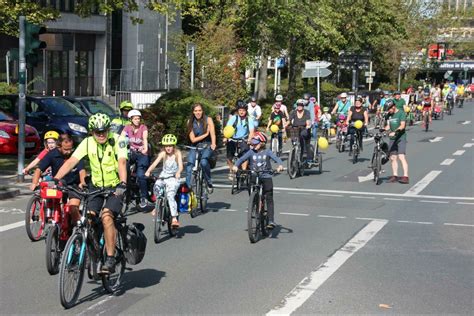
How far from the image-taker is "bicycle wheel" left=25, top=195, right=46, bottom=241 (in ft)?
36.7

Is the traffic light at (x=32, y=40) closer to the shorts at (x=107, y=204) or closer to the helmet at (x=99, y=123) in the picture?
the helmet at (x=99, y=123)

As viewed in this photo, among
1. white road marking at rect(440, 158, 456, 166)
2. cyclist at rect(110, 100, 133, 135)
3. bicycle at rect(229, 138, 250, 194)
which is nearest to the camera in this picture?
cyclist at rect(110, 100, 133, 135)

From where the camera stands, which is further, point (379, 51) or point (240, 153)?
point (379, 51)

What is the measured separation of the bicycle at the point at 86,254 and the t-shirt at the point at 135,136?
5.60 metres

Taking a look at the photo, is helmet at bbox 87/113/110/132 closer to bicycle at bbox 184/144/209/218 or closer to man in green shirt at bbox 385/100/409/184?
bicycle at bbox 184/144/209/218

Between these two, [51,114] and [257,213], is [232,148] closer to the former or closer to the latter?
[257,213]

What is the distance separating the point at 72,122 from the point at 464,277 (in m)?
15.9

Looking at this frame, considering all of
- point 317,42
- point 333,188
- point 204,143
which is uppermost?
point 317,42

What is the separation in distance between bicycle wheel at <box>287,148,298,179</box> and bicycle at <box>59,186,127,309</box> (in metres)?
11.0

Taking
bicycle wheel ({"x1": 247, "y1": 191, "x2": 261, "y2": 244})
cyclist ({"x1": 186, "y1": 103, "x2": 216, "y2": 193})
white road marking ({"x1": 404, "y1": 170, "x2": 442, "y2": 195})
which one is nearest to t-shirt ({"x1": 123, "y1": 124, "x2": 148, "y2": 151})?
cyclist ({"x1": 186, "y1": 103, "x2": 216, "y2": 193})

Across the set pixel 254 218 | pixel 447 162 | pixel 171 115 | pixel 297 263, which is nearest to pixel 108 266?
pixel 297 263

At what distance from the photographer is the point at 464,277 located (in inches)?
365

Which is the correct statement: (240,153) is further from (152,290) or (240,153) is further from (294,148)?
(152,290)

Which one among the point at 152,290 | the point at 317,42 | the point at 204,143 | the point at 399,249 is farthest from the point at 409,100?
the point at 152,290
